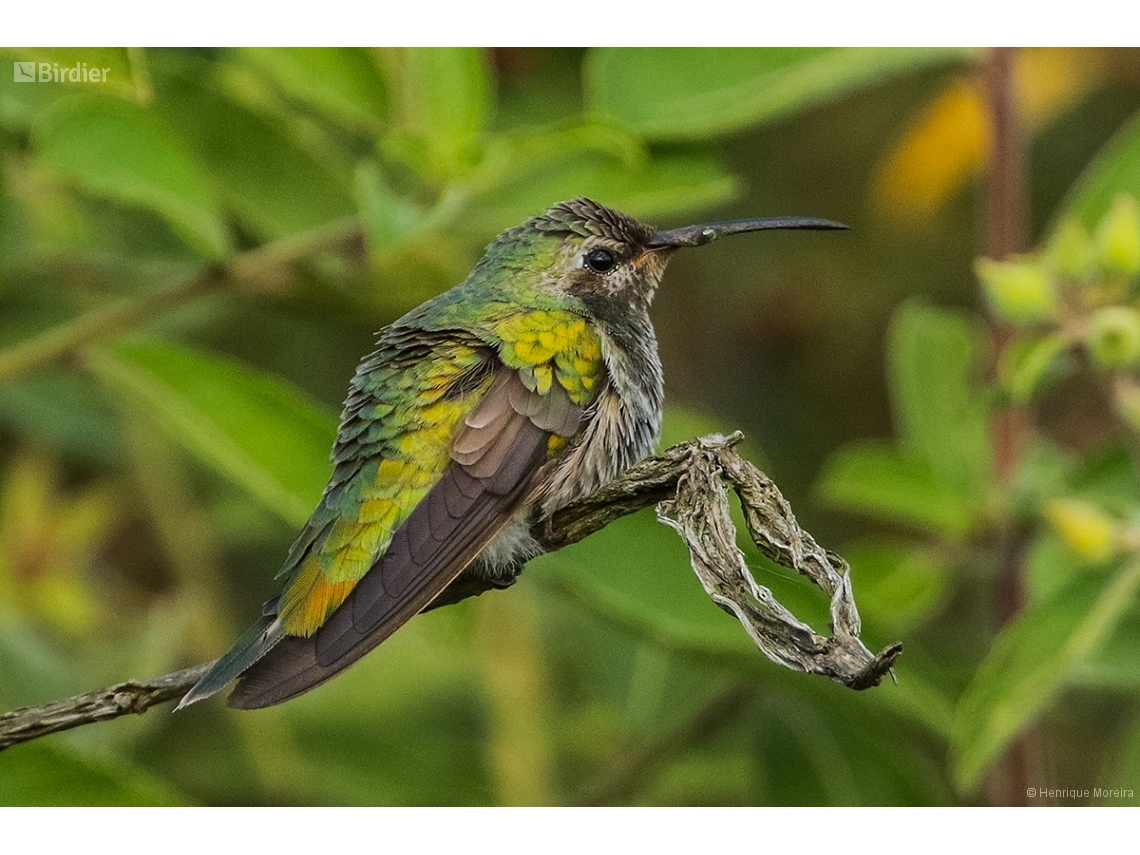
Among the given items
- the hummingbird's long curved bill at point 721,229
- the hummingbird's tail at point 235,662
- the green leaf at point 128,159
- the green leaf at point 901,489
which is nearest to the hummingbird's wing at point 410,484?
the hummingbird's tail at point 235,662

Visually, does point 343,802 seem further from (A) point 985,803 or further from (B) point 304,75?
(B) point 304,75

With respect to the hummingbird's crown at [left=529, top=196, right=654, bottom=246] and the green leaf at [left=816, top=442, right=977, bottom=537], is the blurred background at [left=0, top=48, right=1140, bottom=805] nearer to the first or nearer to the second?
the green leaf at [left=816, top=442, right=977, bottom=537]

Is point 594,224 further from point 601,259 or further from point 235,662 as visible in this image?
point 235,662

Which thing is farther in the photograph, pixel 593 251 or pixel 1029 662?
pixel 1029 662

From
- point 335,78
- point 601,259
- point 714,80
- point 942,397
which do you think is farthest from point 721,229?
point 942,397

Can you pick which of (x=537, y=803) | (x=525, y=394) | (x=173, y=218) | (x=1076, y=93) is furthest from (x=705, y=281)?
(x=525, y=394)

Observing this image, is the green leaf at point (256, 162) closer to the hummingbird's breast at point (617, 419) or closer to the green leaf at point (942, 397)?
the hummingbird's breast at point (617, 419)

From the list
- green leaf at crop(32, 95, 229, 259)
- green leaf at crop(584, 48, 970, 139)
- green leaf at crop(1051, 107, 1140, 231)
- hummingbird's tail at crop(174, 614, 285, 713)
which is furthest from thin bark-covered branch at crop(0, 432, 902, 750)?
green leaf at crop(1051, 107, 1140, 231)

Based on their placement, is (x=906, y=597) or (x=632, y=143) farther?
(x=906, y=597)
